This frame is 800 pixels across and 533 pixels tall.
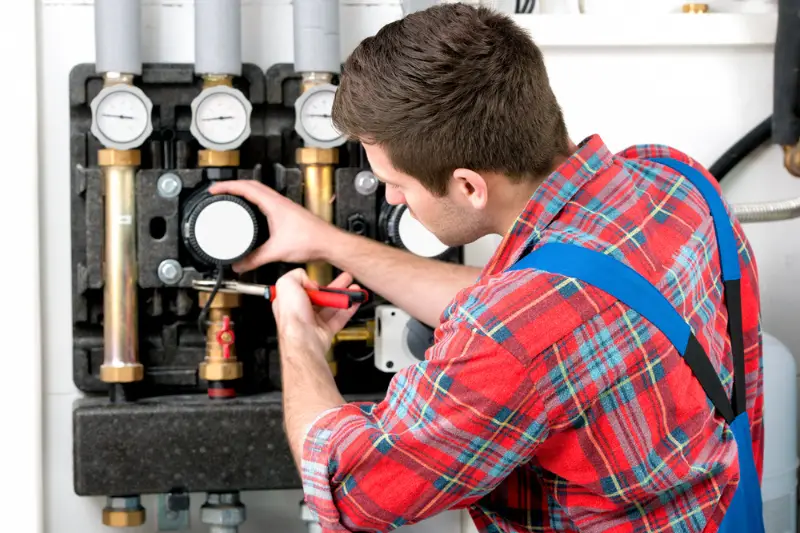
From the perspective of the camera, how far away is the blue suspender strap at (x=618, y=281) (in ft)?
3.33

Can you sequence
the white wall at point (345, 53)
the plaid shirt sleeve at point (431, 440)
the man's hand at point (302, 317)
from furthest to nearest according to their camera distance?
the white wall at point (345, 53)
the man's hand at point (302, 317)
the plaid shirt sleeve at point (431, 440)

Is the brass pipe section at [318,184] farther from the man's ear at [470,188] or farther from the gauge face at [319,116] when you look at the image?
the man's ear at [470,188]

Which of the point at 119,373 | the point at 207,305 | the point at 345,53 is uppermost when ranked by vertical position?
the point at 345,53

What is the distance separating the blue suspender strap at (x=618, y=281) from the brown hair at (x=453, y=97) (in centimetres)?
13

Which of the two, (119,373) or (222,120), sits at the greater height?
(222,120)

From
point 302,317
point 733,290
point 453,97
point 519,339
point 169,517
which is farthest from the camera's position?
point 169,517

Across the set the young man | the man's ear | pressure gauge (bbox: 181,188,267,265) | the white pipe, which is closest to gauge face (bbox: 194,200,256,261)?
pressure gauge (bbox: 181,188,267,265)

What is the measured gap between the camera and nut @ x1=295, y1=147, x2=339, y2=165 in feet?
5.11

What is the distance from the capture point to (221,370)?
60.6 inches

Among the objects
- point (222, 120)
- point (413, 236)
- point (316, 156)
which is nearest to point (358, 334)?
point (413, 236)

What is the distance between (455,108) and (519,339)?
0.85ft

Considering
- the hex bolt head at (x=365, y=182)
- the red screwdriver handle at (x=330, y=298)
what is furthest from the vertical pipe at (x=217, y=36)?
the red screwdriver handle at (x=330, y=298)

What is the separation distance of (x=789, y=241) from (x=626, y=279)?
35.5 inches

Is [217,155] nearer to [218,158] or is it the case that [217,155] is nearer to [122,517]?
[218,158]
